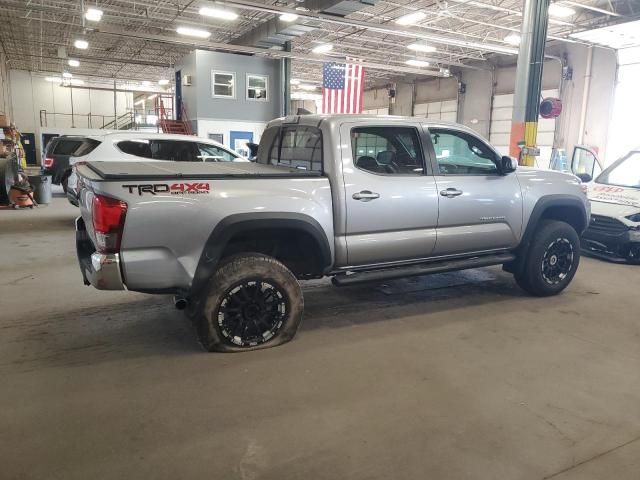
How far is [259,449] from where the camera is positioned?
2.56 meters

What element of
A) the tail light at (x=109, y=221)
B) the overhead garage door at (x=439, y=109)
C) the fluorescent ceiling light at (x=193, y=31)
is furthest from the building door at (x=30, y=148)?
the tail light at (x=109, y=221)

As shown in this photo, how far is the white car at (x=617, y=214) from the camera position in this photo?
694 centimetres

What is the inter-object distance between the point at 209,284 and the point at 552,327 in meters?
3.08

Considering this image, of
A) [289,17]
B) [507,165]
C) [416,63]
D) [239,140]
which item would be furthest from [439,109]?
[507,165]

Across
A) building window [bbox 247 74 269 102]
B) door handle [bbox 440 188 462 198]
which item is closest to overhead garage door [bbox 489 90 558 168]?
building window [bbox 247 74 269 102]

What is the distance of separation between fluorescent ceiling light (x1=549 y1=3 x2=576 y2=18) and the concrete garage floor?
12368 mm

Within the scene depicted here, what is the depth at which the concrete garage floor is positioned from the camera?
248cm

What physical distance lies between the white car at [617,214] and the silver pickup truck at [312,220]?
201 cm

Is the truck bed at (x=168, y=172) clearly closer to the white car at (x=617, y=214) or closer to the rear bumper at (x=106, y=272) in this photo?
the rear bumper at (x=106, y=272)

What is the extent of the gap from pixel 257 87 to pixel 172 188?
1681 centimetres

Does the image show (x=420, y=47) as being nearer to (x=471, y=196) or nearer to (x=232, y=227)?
(x=471, y=196)

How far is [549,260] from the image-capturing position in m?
5.28

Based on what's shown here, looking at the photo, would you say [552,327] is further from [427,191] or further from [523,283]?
[427,191]

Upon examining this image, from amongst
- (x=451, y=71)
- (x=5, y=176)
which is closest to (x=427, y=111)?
(x=451, y=71)
